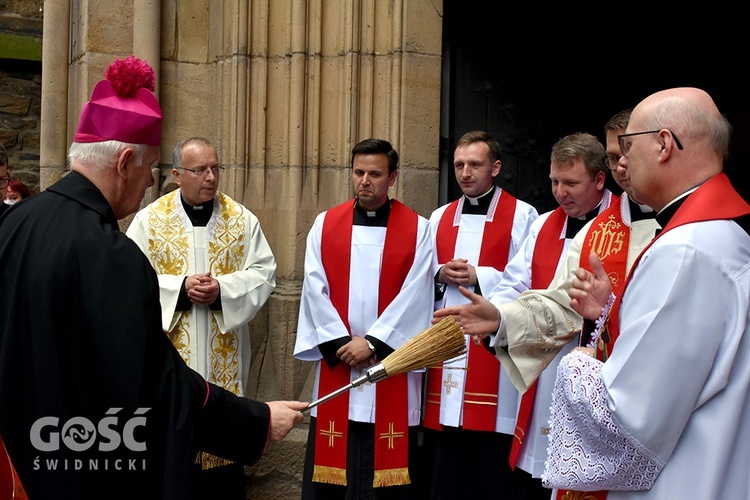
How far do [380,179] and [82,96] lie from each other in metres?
2.26

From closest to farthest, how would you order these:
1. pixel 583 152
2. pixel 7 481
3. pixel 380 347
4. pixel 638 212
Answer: pixel 7 481 → pixel 638 212 → pixel 583 152 → pixel 380 347

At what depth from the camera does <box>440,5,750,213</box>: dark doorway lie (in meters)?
6.39

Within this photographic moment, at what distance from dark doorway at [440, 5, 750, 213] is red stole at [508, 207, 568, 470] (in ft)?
5.08

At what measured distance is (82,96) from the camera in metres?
6.23

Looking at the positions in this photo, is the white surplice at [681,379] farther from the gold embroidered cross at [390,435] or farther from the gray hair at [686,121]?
the gold embroidered cross at [390,435]

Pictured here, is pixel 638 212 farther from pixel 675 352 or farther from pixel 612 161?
pixel 675 352

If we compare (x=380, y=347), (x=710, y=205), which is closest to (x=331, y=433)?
(x=380, y=347)

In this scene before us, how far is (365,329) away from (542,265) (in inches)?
42.3

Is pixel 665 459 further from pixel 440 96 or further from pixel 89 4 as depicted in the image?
pixel 89 4

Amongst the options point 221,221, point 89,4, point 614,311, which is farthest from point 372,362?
point 89,4

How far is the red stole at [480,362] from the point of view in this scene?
517 centimetres

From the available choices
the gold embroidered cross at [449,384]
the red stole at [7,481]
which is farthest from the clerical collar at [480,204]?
the red stole at [7,481]

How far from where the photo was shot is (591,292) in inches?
119

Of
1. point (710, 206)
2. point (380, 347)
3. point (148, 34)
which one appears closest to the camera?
point (710, 206)
